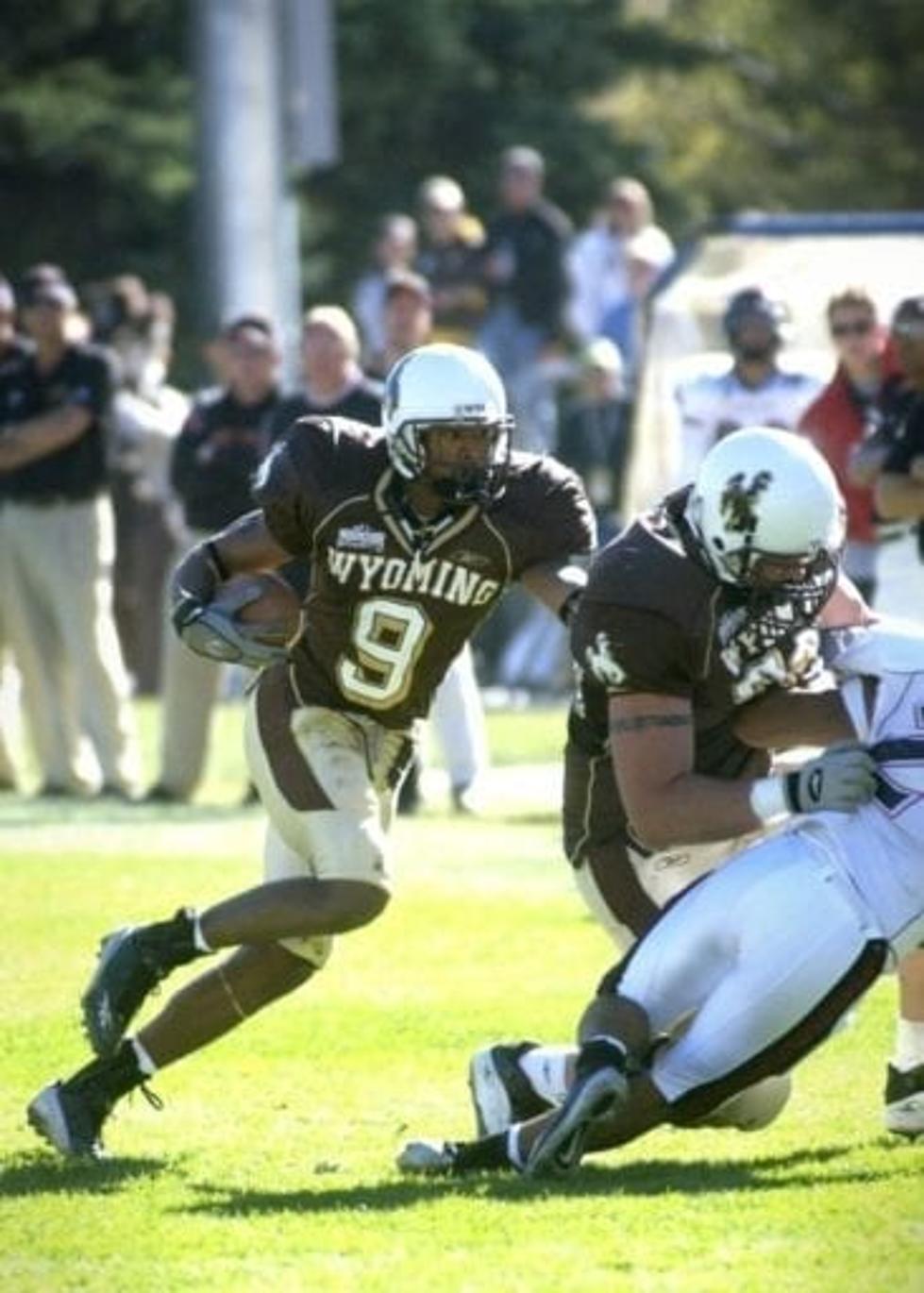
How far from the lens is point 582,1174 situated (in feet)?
23.9

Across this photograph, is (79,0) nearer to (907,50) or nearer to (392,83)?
(392,83)

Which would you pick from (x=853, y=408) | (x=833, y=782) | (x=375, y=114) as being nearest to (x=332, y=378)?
(x=853, y=408)

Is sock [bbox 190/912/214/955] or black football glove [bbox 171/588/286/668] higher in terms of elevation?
black football glove [bbox 171/588/286/668]

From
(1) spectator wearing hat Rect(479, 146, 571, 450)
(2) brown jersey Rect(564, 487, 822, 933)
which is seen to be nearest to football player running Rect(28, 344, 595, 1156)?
(2) brown jersey Rect(564, 487, 822, 933)

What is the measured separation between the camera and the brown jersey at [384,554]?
7.83 m

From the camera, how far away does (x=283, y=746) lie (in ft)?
25.8

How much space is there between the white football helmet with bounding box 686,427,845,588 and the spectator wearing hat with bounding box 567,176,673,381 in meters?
11.0

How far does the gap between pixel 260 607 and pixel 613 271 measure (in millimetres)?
11220

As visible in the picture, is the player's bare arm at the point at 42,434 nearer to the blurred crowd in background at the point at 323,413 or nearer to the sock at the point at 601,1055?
the blurred crowd in background at the point at 323,413

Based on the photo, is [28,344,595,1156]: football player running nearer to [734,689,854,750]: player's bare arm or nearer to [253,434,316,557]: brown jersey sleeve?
[253,434,316,557]: brown jersey sleeve

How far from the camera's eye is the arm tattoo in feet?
23.6

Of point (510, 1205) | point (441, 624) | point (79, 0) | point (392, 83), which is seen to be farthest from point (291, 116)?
point (510, 1205)

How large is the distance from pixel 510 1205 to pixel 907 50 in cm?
2374

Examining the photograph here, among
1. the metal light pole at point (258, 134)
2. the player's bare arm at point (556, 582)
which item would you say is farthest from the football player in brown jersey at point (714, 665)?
the metal light pole at point (258, 134)
